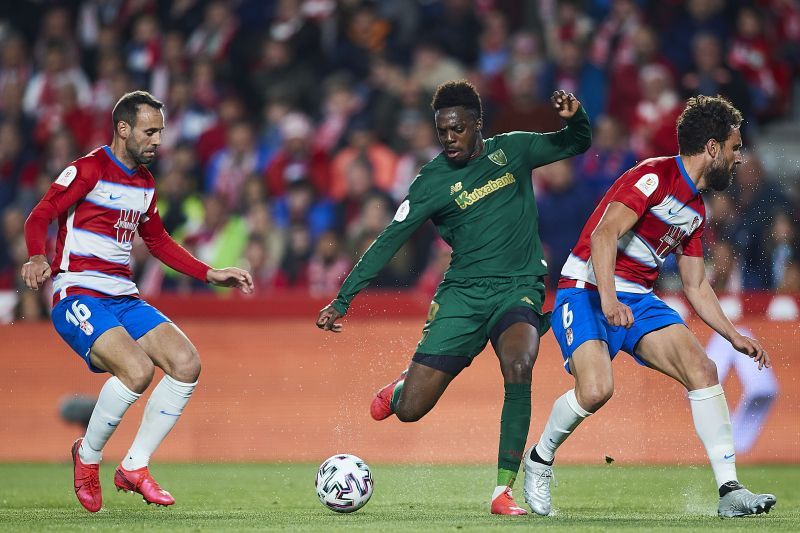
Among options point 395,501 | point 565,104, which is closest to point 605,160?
point 565,104

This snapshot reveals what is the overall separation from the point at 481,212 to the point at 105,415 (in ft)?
8.19

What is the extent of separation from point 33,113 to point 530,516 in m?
10.7

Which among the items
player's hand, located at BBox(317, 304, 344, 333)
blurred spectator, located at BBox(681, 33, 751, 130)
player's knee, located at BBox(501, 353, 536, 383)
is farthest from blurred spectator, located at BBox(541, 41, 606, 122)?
player's knee, located at BBox(501, 353, 536, 383)

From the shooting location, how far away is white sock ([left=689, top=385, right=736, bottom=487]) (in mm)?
7051

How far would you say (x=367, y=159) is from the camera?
13.7 metres

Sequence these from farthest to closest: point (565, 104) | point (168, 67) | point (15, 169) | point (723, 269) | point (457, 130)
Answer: point (168, 67)
point (15, 169)
point (723, 269)
point (457, 130)
point (565, 104)

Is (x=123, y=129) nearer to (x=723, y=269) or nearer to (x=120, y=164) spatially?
(x=120, y=164)

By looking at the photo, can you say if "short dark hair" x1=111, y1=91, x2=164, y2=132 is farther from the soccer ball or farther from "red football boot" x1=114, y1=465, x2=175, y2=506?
the soccer ball

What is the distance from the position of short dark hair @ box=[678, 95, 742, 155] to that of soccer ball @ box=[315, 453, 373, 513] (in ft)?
8.38

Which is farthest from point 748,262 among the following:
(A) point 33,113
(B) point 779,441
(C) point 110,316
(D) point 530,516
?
(A) point 33,113

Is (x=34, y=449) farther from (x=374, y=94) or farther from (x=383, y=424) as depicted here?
(x=374, y=94)

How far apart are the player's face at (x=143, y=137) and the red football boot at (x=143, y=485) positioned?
6.00ft

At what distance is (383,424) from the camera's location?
35.2 ft

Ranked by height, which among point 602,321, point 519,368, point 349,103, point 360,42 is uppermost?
point 360,42
